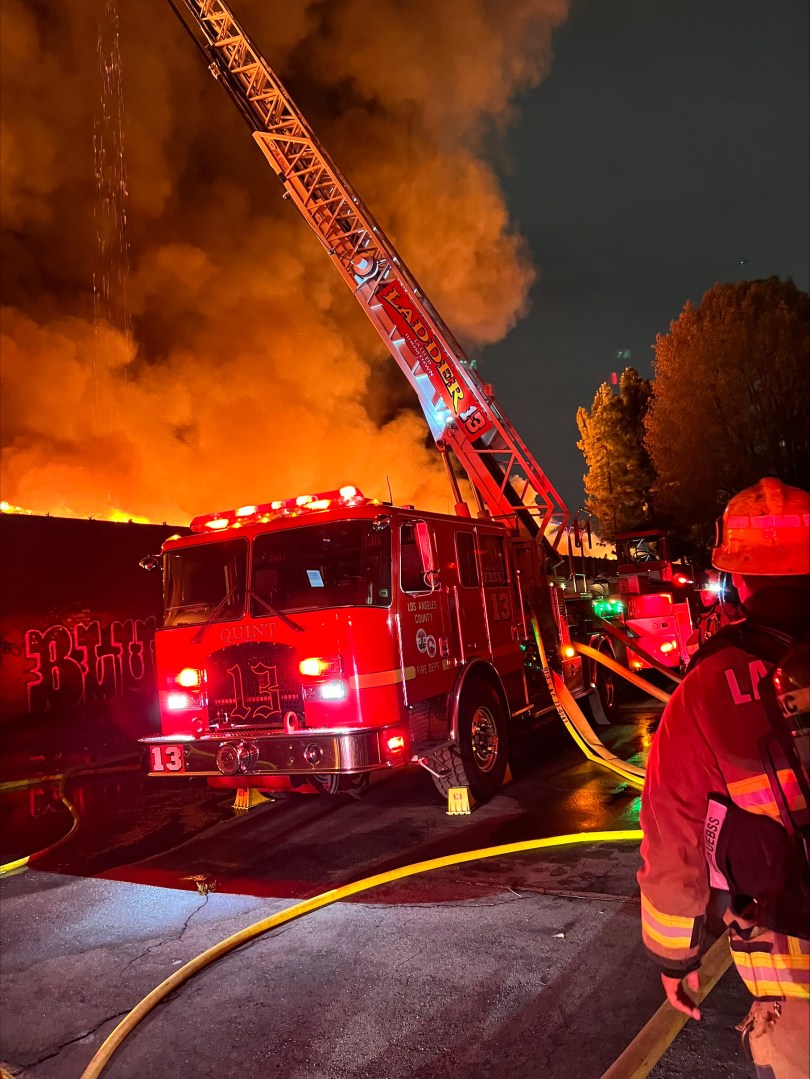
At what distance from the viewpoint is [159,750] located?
19.4 feet

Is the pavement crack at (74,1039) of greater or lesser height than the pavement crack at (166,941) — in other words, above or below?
below

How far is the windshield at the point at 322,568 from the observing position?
567 centimetres

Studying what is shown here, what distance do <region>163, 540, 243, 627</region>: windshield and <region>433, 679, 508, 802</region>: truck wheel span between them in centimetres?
195

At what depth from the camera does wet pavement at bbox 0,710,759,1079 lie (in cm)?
301

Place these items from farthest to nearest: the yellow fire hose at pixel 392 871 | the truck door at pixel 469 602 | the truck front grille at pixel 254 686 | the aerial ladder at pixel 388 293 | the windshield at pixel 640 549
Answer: the windshield at pixel 640 549 → the aerial ladder at pixel 388 293 → the truck door at pixel 469 602 → the truck front grille at pixel 254 686 → the yellow fire hose at pixel 392 871

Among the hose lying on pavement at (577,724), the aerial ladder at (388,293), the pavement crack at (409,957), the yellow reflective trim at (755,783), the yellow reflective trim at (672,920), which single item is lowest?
the pavement crack at (409,957)

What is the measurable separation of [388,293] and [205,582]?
476cm

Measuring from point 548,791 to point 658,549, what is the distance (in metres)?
6.63

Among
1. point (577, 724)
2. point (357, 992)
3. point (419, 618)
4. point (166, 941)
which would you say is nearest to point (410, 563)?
point (419, 618)

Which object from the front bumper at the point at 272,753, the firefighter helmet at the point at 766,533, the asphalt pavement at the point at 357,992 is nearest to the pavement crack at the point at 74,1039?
the asphalt pavement at the point at 357,992

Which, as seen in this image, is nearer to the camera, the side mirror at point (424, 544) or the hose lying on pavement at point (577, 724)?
the side mirror at point (424, 544)

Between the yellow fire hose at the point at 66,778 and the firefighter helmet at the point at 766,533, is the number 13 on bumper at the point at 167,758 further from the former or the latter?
the firefighter helmet at the point at 766,533

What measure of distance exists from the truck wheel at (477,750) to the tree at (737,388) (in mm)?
18094

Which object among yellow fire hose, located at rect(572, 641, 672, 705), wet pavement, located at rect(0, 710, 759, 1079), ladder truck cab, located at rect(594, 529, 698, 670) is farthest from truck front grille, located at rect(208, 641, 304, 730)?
ladder truck cab, located at rect(594, 529, 698, 670)
